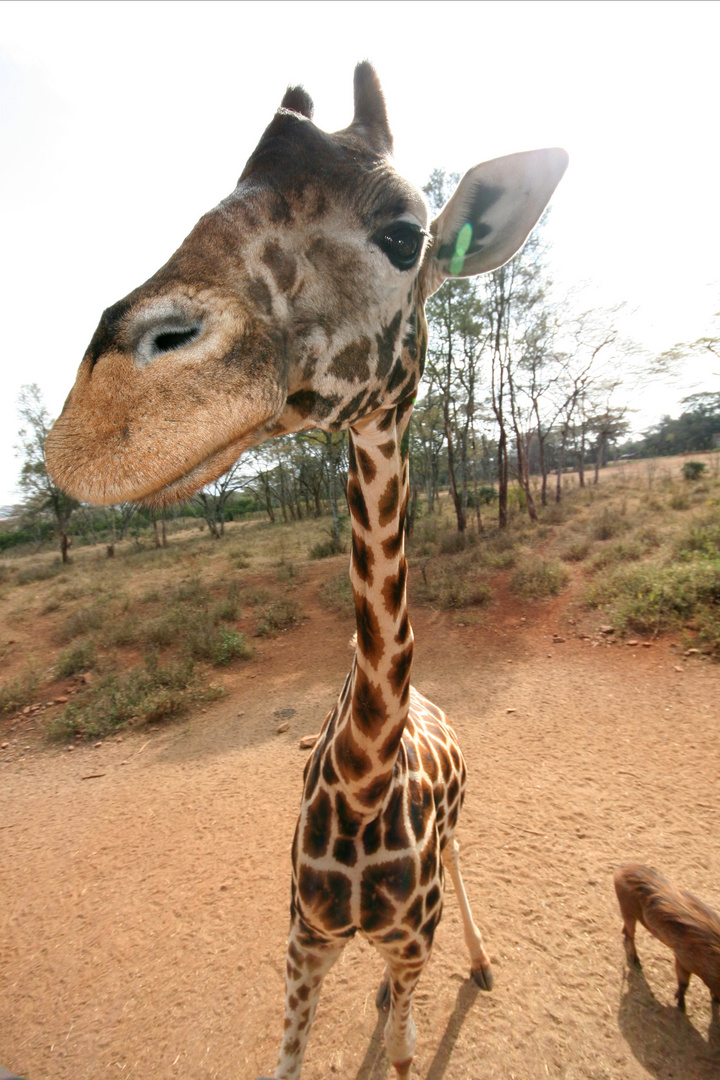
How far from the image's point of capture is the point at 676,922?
A: 2410mm

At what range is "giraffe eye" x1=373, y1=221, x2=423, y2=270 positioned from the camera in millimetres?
1165

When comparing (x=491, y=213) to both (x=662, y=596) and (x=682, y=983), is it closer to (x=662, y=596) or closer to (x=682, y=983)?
(x=682, y=983)

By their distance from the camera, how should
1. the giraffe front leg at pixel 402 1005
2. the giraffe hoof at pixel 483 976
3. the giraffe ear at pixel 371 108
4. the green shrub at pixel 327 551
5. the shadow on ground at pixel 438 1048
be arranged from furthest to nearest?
1. the green shrub at pixel 327 551
2. the giraffe hoof at pixel 483 976
3. the shadow on ground at pixel 438 1048
4. the giraffe front leg at pixel 402 1005
5. the giraffe ear at pixel 371 108

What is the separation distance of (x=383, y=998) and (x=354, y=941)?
495 mm

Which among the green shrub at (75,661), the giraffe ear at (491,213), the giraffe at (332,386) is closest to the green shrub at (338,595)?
the green shrub at (75,661)

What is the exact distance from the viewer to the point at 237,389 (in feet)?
2.77

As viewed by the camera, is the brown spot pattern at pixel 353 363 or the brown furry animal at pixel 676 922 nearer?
the brown spot pattern at pixel 353 363

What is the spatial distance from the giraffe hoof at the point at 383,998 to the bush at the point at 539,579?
6.97m

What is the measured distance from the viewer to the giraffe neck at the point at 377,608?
137 cm

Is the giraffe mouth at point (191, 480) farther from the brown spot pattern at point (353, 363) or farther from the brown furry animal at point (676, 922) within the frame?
the brown furry animal at point (676, 922)

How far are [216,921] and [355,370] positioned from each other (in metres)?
3.76

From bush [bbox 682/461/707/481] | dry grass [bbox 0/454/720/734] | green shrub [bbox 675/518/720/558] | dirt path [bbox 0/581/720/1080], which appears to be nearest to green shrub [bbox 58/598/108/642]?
dry grass [bbox 0/454/720/734]

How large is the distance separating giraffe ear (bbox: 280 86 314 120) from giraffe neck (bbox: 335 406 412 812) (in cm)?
86

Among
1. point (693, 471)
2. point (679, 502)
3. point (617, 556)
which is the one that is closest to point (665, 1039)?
point (617, 556)
